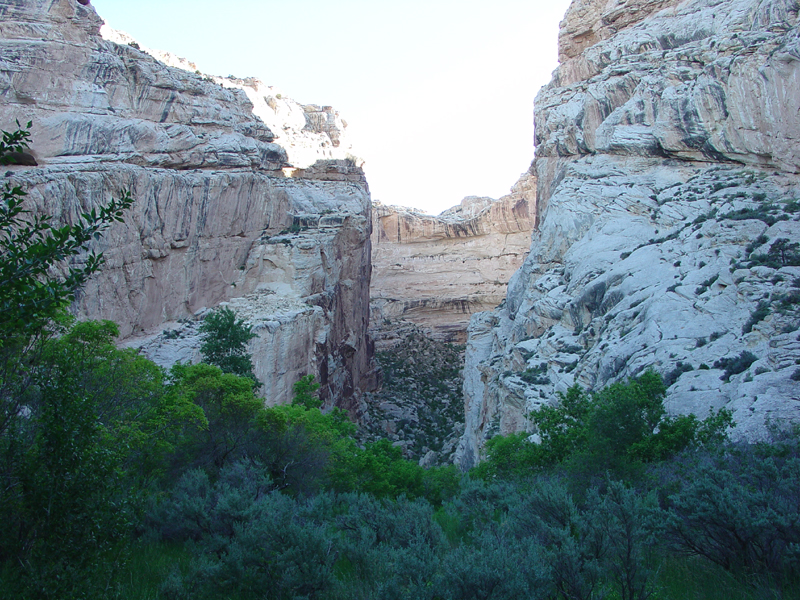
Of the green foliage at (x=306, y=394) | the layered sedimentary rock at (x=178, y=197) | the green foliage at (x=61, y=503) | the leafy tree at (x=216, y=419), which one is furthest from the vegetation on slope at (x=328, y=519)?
the layered sedimentary rock at (x=178, y=197)

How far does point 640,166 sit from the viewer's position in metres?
34.6

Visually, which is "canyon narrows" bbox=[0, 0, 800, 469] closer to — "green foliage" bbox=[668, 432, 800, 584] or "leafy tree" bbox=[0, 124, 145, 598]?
"green foliage" bbox=[668, 432, 800, 584]

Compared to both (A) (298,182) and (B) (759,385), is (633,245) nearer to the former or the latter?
(B) (759,385)

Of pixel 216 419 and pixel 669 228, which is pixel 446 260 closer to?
pixel 669 228

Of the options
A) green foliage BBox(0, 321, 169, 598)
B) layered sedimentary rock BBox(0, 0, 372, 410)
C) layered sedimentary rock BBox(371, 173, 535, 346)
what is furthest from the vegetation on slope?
layered sedimentary rock BBox(371, 173, 535, 346)

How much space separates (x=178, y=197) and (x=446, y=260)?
4812 cm

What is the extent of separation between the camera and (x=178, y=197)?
1412 inches

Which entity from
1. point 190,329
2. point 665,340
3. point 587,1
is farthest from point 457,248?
point 665,340

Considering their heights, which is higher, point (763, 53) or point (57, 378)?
point (763, 53)

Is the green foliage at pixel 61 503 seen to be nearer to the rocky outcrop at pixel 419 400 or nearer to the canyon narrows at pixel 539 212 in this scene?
the canyon narrows at pixel 539 212

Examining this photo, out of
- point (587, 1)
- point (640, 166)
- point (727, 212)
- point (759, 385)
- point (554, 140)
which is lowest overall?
point (759, 385)

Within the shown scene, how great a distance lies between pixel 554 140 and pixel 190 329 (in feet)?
98.4

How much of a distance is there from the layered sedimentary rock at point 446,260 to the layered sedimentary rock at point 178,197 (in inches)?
1051

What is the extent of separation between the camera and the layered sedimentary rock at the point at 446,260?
72250mm
